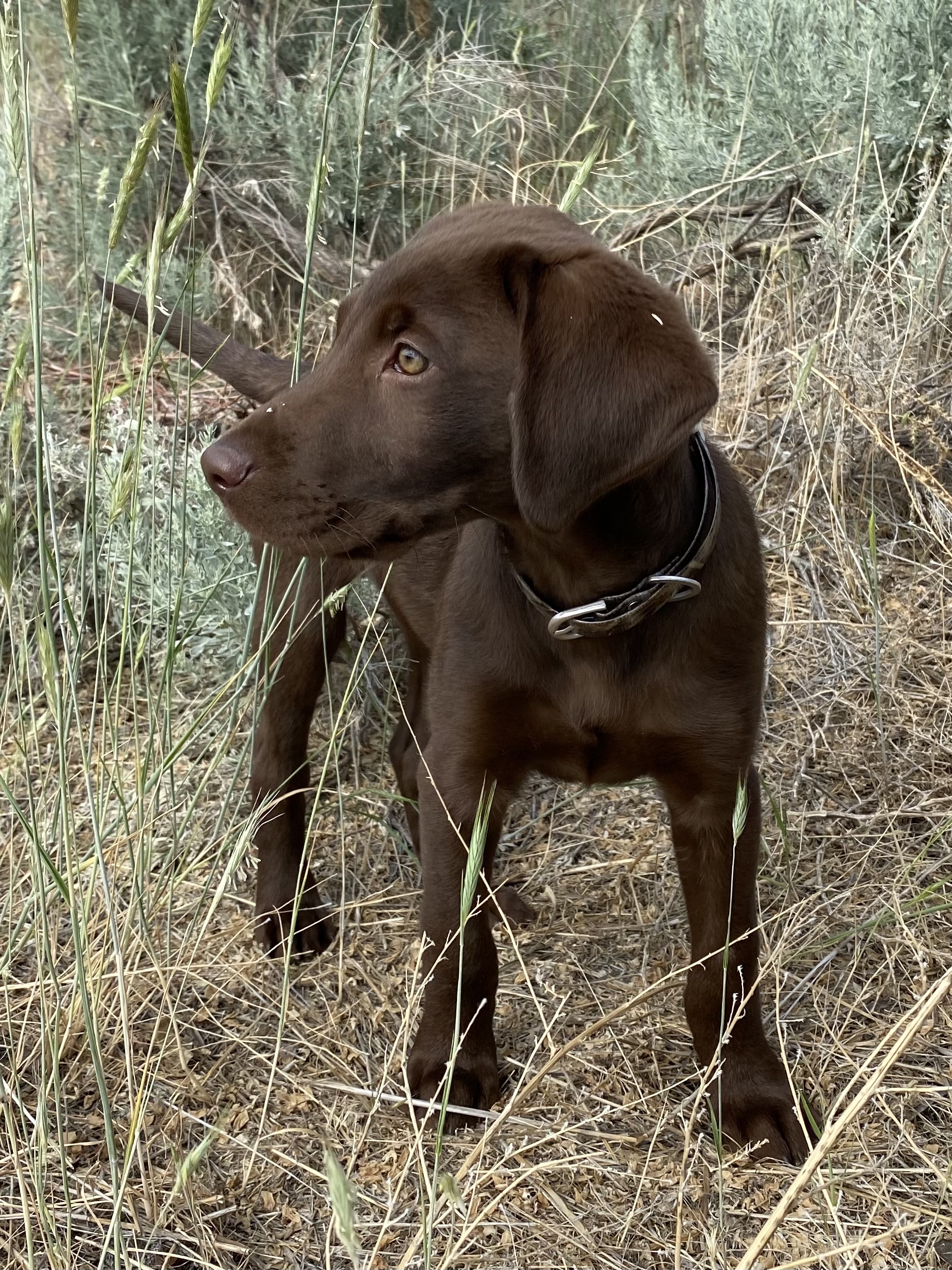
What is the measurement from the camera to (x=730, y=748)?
2080mm

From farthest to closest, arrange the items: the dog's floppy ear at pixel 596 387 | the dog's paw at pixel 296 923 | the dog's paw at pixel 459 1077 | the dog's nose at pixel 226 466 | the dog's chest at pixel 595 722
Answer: the dog's paw at pixel 296 923 → the dog's paw at pixel 459 1077 → the dog's chest at pixel 595 722 → the dog's nose at pixel 226 466 → the dog's floppy ear at pixel 596 387

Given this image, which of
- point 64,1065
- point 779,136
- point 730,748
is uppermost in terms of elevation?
point 779,136

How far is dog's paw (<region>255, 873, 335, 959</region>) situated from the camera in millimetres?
2770

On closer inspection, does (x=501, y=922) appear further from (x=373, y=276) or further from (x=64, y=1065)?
(x=373, y=276)

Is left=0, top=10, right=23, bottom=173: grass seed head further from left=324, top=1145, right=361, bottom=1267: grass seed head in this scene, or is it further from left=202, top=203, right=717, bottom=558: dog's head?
left=324, top=1145, right=361, bottom=1267: grass seed head

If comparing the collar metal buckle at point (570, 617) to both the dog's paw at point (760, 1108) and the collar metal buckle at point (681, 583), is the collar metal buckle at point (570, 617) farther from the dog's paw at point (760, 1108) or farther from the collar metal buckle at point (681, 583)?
the dog's paw at point (760, 1108)

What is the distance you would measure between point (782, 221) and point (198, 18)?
9.52ft

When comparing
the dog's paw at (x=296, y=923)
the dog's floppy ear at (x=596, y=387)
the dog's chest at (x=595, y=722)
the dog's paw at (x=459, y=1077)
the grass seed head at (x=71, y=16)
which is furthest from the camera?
the dog's paw at (x=296, y=923)

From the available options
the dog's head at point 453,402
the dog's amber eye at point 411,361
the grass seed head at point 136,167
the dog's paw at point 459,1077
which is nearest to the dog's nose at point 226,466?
the dog's head at point 453,402

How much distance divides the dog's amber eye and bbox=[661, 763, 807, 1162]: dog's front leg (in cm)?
76

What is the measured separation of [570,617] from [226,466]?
0.54 m

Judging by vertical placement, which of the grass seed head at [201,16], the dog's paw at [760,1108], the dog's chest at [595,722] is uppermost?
the grass seed head at [201,16]

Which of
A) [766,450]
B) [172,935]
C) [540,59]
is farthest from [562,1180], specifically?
[540,59]

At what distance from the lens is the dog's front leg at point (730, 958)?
2.16m
